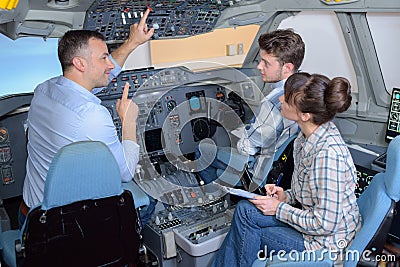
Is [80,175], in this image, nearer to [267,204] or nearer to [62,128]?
[62,128]

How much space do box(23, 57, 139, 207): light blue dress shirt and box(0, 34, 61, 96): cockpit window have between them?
6.20 feet

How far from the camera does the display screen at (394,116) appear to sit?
2715 mm

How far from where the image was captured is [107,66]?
231 centimetres

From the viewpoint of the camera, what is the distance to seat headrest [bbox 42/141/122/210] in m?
1.71

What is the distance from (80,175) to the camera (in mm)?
1757

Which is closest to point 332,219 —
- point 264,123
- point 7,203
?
point 264,123

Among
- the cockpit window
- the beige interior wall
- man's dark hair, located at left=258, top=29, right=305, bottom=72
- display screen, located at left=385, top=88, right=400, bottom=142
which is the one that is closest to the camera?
man's dark hair, located at left=258, top=29, right=305, bottom=72

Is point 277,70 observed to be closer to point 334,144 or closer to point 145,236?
point 334,144

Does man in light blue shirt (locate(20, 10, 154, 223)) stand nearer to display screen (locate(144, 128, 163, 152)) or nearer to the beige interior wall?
display screen (locate(144, 128, 163, 152))

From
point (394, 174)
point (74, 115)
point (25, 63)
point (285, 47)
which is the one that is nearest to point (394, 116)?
point (285, 47)

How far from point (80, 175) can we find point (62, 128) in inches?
14.1

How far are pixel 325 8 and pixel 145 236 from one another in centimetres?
168

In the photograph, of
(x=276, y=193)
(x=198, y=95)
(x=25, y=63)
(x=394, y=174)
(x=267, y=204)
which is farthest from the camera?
(x=25, y=63)

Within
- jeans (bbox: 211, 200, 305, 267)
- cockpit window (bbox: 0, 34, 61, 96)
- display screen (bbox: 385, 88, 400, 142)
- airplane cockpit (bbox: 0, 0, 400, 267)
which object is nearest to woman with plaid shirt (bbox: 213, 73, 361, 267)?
jeans (bbox: 211, 200, 305, 267)
